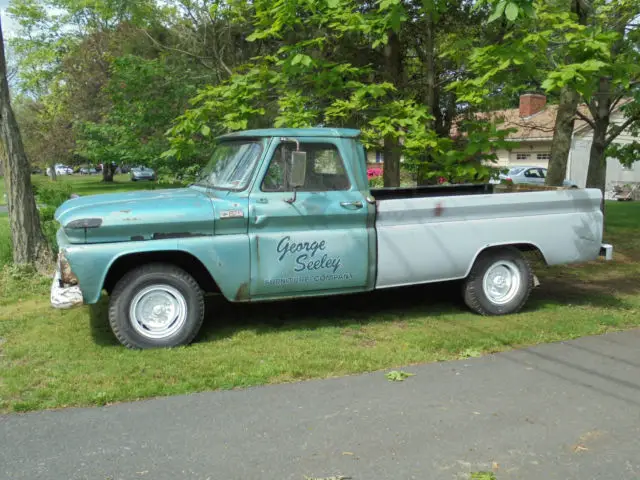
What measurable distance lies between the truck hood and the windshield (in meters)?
0.35

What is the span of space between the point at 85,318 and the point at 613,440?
16.8ft

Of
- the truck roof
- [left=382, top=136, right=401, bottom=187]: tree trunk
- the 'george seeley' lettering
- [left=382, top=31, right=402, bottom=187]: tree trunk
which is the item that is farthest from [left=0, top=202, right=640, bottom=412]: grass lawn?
[left=382, top=31, right=402, bottom=187]: tree trunk

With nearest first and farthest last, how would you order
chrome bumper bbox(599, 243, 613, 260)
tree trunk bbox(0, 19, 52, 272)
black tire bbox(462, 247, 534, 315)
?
black tire bbox(462, 247, 534, 315)
chrome bumper bbox(599, 243, 613, 260)
tree trunk bbox(0, 19, 52, 272)

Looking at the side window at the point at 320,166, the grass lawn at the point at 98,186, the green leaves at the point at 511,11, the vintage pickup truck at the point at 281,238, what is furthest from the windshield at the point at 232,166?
the grass lawn at the point at 98,186

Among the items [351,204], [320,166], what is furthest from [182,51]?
[351,204]

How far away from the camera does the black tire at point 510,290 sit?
22.8 ft

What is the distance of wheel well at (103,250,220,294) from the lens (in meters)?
5.73

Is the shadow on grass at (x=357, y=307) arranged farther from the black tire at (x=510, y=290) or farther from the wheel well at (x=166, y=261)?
the wheel well at (x=166, y=261)

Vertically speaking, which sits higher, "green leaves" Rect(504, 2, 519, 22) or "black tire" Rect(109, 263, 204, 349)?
"green leaves" Rect(504, 2, 519, 22)

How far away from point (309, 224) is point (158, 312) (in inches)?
64.7

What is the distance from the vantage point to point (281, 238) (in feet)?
19.5

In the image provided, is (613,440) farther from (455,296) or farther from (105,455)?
(455,296)

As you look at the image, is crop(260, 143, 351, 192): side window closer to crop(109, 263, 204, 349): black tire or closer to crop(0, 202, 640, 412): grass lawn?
crop(109, 263, 204, 349): black tire

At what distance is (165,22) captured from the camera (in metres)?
15.5
